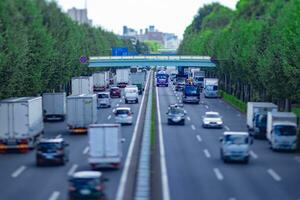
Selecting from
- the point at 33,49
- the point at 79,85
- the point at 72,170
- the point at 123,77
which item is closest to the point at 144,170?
the point at 72,170

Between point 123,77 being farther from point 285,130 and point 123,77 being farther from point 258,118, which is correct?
point 285,130

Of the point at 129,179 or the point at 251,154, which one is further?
the point at 251,154

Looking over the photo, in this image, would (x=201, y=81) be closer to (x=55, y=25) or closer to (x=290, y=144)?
(x=55, y=25)

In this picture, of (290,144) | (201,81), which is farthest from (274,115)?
(201,81)

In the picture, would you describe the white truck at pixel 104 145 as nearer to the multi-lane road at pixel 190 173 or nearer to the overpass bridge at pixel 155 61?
the multi-lane road at pixel 190 173

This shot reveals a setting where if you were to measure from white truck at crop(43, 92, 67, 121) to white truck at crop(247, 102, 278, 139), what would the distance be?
64.3ft

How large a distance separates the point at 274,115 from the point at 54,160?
56.9ft

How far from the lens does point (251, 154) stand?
47844mm

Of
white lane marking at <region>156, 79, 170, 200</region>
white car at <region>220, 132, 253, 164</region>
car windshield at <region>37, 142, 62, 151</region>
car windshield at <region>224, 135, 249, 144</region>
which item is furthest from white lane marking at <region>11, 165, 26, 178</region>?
car windshield at <region>224, 135, 249, 144</region>

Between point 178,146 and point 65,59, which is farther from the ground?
point 65,59

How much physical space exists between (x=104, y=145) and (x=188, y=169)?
4.99 m

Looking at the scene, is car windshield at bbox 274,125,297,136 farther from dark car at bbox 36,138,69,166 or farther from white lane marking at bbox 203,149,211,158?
dark car at bbox 36,138,69,166

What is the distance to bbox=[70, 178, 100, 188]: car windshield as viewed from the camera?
96.1 ft

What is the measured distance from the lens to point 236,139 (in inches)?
1709
